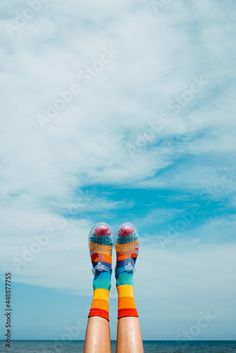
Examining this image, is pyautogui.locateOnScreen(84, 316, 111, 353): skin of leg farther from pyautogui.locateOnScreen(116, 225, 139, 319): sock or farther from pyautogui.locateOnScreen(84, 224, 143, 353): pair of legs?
pyautogui.locateOnScreen(116, 225, 139, 319): sock

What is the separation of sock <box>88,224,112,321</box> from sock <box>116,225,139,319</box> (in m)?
0.23

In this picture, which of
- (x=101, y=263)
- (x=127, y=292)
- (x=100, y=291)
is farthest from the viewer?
(x=101, y=263)

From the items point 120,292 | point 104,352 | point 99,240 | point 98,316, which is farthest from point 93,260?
point 104,352

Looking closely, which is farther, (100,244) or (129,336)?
(100,244)

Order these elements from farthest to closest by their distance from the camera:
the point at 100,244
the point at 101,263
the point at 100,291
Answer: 1. the point at 100,244
2. the point at 101,263
3. the point at 100,291

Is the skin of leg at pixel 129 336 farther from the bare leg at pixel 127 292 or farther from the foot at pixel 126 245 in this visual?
the foot at pixel 126 245

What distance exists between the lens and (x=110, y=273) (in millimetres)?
10148

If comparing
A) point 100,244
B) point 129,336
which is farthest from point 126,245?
point 129,336

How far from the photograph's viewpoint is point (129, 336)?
8.25 m

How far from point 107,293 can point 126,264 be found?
3.54 feet

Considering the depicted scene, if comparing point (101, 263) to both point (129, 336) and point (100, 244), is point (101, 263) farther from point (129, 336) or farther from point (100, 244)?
point (129, 336)

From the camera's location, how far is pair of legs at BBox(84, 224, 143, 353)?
8180 mm

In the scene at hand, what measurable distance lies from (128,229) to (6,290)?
7.23m

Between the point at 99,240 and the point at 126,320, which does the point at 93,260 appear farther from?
the point at 126,320
